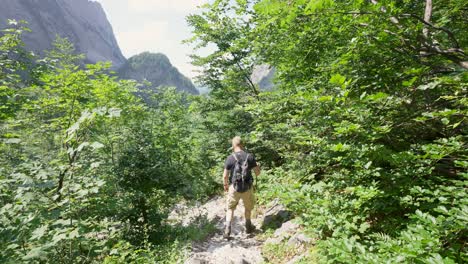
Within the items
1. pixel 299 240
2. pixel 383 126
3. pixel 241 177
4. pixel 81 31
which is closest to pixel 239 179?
pixel 241 177

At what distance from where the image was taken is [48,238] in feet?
10.0

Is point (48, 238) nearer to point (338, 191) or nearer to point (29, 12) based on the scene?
point (338, 191)

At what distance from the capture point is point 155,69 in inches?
6511

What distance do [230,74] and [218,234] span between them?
7269 millimetres

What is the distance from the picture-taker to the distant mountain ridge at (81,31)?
329 ft

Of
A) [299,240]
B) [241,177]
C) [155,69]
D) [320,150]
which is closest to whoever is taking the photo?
[320,150]

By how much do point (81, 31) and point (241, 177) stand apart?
15481 cm

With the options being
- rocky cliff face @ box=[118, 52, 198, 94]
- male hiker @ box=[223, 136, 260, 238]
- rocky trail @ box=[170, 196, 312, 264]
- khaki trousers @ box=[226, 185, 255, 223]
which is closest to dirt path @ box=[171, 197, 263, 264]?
rocky trail @ box=[170, 196, 312, 264]

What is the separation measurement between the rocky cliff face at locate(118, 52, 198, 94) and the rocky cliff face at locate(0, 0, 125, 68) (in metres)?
11.0

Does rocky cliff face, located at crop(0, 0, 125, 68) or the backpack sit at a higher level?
rocky cliff face, located at crop(0, 0, 125, 68)

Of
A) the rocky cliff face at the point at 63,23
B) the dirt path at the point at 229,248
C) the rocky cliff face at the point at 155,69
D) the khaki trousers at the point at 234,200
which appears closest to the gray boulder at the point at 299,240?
the dirt path at the point at 229,248

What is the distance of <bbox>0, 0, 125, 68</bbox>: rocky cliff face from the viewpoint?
324 feet

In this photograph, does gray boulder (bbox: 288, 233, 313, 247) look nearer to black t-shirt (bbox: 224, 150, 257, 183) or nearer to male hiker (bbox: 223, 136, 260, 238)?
male hiker (bbox: 223, 136, 260, 238)

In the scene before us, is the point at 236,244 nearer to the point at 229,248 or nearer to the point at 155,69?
the point at 229,248
